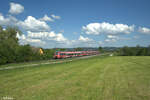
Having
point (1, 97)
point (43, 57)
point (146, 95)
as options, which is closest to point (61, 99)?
point (1, 97)

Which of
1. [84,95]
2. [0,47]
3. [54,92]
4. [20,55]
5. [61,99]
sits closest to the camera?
[61,99]

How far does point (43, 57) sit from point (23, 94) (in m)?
32.4

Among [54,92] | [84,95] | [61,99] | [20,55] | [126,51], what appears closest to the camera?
[61,99]

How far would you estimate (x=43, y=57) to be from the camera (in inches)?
1464

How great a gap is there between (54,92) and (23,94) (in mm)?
1442

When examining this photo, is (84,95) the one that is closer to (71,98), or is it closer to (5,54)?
(71,98)

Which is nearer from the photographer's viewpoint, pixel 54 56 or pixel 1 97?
pixel 1 97

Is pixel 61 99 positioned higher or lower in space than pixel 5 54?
lower

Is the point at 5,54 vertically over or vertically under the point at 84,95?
over

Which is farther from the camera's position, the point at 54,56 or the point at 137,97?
the point at 54,56

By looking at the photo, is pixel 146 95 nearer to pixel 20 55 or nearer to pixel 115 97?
pixel 115 97

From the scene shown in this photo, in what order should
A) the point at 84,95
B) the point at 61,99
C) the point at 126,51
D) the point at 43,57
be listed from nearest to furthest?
1. the point at 61,99
2. the point at 84,95
3. the point at 43,57
4. the point at 126,51

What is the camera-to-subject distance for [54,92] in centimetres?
582

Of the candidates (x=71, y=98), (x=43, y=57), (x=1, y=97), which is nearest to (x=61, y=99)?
(x=71, y=98)
